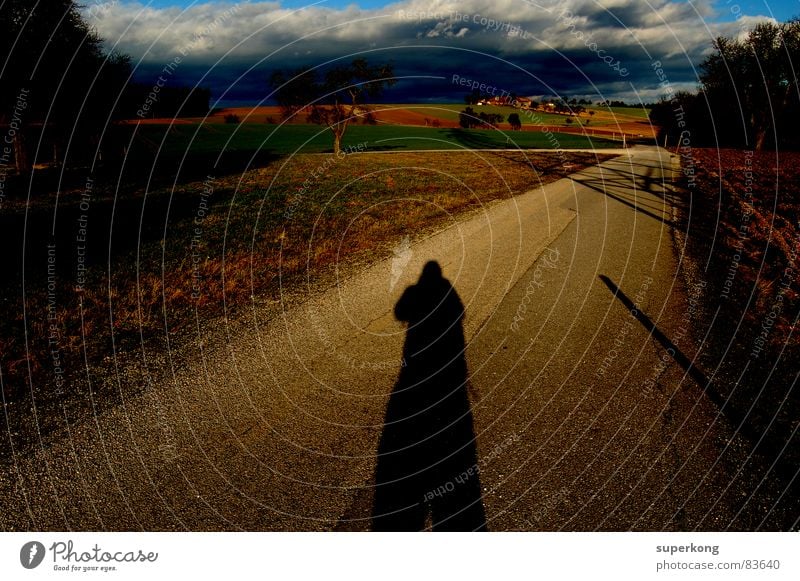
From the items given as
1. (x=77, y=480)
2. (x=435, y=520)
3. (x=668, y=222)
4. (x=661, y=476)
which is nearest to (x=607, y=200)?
(x=668, y=222)

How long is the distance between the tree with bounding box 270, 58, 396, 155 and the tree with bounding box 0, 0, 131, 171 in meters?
13.0

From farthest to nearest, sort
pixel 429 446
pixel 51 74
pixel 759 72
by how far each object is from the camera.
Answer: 1. pixel 759 72
2. pixel 51 74
3. pixel 429 446

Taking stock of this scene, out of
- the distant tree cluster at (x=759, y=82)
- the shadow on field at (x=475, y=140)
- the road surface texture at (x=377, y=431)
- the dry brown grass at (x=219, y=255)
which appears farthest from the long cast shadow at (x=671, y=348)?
the shadow on field at (x=475, y=140)

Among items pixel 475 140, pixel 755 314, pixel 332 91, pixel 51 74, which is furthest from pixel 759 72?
pixel 51 74

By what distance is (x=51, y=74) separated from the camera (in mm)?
20688

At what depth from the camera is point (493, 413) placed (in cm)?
503

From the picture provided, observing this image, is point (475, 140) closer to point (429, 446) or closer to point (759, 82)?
point (759, 82)

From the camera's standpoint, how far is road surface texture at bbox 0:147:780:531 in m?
3.79

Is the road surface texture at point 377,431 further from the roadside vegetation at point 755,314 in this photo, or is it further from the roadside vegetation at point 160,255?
the roadside vegetation at point 160,255

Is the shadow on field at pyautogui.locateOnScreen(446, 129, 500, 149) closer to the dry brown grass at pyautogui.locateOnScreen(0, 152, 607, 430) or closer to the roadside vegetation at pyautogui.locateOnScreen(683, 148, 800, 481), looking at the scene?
the dry brown grass at pyautogui.locateOnScreen(0, 152, 607, 430)

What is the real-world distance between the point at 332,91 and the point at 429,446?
33.6 meters

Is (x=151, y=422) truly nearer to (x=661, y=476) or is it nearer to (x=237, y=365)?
(x=237, y=365)

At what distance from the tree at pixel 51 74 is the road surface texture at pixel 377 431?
54.0 ft

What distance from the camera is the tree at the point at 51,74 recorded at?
18984 millimetres
